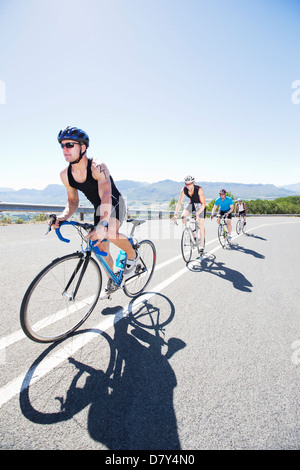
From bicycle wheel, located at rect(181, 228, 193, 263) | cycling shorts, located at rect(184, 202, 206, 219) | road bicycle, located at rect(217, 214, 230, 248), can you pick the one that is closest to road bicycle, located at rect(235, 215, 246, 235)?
road bicycle, located at rect(217, 214, 230, 248)

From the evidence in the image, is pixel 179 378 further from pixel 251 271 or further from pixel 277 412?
pixel 251 271

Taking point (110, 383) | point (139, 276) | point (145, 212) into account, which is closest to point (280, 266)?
point (139, 276)

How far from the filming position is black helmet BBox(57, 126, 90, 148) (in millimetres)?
2604

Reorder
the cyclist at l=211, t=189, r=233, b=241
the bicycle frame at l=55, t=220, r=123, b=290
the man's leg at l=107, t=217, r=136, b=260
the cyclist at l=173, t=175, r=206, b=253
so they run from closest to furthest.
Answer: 1. the bicycle frame at l=55, t=220, r=123, b=290
2. the man's leg at l=107, t=217, r=136, b=260
3. the cyclist at l=173, t=175, r=206, b=253
4. the cyclist at l=211, t=189, r=233, b=241

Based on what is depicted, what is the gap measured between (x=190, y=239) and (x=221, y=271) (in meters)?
1.38

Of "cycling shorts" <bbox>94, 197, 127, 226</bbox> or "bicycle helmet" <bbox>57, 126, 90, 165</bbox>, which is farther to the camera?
"cycling shorts" <bbox>94, 197, 127, 226</bbox>

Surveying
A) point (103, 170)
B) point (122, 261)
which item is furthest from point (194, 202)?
point (103, 170)

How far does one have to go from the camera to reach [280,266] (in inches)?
246

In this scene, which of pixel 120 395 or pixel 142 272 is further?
pixel 142 272

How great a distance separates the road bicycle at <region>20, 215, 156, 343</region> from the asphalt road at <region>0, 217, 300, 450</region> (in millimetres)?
156

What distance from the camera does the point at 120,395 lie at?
1859 mm

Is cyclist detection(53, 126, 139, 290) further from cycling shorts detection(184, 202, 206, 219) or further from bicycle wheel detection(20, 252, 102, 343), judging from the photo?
cycling shorts detection(184, 202, 206, 219)

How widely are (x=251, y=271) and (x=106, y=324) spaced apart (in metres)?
4.21

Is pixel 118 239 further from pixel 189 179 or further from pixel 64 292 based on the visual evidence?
pixel 189 179
